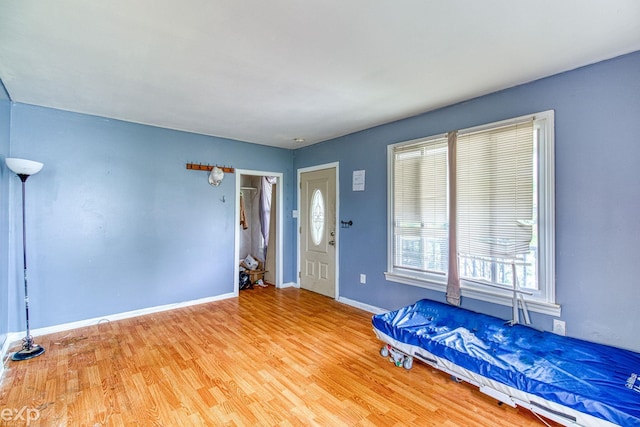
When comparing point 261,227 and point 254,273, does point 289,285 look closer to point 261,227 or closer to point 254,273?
point 254,273

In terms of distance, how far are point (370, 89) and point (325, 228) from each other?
2434mm

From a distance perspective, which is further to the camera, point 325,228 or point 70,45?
point 325,228

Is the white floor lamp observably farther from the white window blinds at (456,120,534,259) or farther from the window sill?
the white window blinds at (456,120,534,259)

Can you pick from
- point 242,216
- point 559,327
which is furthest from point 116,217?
point 559,327

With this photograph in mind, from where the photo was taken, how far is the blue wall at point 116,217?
3162 millimetres

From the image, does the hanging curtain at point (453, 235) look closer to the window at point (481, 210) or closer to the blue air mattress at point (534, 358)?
the window at point (481, 210)

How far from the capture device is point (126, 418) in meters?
Result: 1.89

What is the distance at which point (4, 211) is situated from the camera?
2770 mm

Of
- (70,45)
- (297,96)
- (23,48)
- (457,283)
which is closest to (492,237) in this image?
(457,283)

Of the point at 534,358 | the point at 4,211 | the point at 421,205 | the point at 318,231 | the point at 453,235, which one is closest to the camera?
the point at 534,358

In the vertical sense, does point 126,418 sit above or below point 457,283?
below

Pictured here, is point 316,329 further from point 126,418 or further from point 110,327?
point 110,327

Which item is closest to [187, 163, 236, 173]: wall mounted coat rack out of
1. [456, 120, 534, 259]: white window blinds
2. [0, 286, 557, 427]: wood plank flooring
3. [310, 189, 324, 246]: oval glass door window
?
[310, 189, 324, 246]: oval glass door window

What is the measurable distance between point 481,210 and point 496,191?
22 cm
